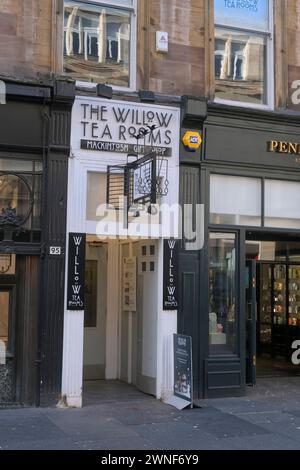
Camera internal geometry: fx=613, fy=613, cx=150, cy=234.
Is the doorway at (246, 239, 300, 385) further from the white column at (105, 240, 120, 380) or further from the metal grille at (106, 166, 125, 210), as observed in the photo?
the metal grille at (106, 166, 125, 210)

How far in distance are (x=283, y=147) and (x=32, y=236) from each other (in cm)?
488

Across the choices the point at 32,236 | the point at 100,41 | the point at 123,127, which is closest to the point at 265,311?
the point at 123,127

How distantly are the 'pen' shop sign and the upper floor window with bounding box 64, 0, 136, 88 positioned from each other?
24.9 inches

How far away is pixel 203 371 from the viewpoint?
10344 millimetres

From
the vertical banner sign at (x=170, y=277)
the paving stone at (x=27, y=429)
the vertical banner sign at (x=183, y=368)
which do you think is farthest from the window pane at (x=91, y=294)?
the paving stone at (x=27, y=429)

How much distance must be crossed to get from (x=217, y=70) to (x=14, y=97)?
3.86 m

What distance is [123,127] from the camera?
398 inches

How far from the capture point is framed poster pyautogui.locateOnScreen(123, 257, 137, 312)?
37.6 ft

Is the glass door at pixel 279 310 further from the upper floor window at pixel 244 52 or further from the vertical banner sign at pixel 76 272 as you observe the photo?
the vertical banner sign at pixel 76 272

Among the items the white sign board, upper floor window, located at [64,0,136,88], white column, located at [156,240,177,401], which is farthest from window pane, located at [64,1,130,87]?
white column, located at [156,240,177,401]

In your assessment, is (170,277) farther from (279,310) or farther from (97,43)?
(279,310)

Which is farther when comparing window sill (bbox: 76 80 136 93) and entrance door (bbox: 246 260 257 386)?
entrance door (bbox: 246 260 257 386)

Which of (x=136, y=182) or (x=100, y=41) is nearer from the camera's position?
(x=136, y=182)

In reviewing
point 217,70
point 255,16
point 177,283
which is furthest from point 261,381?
point 255,16
